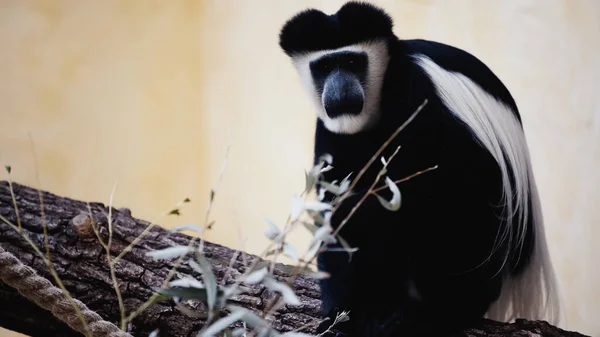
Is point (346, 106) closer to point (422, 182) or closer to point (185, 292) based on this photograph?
point (422, 182)

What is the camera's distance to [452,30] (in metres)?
2.49

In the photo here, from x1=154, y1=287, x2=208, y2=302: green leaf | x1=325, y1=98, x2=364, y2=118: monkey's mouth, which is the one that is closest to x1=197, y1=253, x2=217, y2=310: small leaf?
x1=154, y1=287, x2=208, y2=302: green leaf

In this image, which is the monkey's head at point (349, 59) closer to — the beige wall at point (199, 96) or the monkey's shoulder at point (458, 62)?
the monkey's shoulder at point (458, 62)

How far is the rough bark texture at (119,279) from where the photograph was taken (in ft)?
5.32

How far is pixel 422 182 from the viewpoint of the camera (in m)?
1.68

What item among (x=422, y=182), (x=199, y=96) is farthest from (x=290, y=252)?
Answer: (x=199, y=96)

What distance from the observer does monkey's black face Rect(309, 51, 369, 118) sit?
70.2 inches

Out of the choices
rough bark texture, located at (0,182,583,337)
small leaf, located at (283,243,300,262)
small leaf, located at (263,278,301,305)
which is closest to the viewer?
small leaf, located at (263,278,301,305)

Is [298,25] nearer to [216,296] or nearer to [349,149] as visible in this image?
[349,149]

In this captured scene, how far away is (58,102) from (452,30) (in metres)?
1.83

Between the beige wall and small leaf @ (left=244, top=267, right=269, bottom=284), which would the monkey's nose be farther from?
small leaf @ (left=244, top=267, right=269, bottom=284)

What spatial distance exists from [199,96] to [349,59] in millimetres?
1926

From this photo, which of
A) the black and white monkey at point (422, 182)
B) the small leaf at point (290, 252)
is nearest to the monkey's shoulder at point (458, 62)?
the black and white monkey at point (422, 182)

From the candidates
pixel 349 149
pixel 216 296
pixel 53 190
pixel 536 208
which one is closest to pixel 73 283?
pixel 349 149
